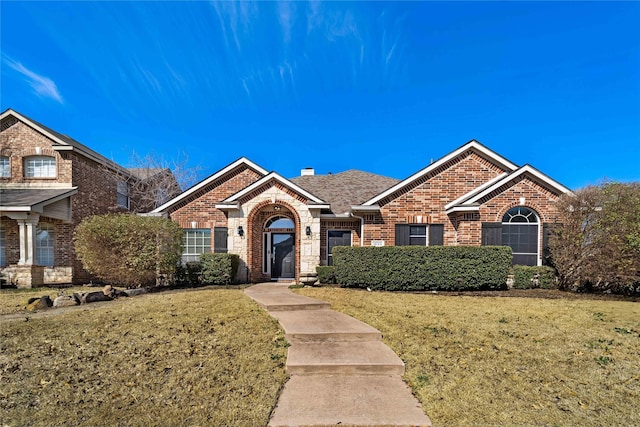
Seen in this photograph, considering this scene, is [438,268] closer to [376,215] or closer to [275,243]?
[376,215]

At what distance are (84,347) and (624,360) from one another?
823 centimetres

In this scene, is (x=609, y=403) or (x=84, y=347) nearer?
(x=609, y=403)

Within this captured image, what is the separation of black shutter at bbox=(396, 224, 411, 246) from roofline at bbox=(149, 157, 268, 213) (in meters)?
6.87

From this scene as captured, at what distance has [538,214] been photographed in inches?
471

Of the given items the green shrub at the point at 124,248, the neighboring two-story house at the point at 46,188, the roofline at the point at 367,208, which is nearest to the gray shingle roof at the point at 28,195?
the neighboring two-story house at the point at 46,188

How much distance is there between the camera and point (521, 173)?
11898mm

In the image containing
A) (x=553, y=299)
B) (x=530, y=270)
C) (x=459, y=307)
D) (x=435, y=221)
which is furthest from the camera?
(x=435, y=221)

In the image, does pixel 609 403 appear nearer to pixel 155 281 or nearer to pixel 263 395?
pixel 263 395

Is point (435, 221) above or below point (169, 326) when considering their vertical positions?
above

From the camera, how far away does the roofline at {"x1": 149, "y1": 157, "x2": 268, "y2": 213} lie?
1392 centimetres

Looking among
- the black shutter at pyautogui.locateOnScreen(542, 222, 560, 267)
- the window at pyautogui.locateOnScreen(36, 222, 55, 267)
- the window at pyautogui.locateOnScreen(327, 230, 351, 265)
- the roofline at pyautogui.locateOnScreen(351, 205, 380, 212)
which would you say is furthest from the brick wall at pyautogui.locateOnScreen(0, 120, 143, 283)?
the black shutter at pyautogui.locateOnScreen(542, 222, 560, 267)

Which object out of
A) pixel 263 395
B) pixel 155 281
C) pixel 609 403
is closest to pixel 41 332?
pixel 263 395

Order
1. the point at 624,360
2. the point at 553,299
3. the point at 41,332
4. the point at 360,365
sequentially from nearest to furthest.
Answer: the point at 360,365, the point at 624,360, the point at 41,332, the point at 553,299

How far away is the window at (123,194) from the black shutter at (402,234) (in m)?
15.5
